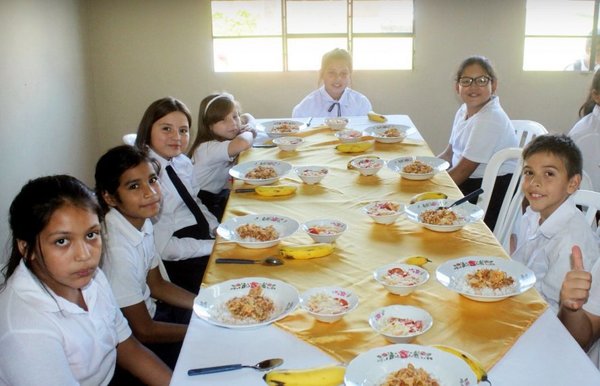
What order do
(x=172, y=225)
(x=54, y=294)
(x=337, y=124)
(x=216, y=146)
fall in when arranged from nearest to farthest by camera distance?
1. (x=54, y=294)
2. (x=172, y=225)
3. (x=216, y=146)
4. (x=337, y=124)

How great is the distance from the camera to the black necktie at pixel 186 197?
2.68m

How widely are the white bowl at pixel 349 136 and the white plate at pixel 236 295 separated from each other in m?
1.70

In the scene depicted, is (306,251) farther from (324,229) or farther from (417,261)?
(417,261)

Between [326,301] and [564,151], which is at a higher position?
[564,151]

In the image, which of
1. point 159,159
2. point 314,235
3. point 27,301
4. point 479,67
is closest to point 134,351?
point 27,301

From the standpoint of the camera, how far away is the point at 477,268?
1.75 metres

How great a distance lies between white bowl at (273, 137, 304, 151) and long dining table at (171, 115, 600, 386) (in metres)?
0.83

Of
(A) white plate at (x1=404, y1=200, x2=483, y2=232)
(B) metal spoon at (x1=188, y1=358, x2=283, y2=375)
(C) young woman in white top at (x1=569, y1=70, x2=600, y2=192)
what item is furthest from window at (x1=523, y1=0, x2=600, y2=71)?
(B) metal spoon at (x1=188, y1=358, x2=283, y2=375)

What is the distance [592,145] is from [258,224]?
6.01ft

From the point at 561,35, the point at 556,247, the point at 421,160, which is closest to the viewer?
the point at 556,247

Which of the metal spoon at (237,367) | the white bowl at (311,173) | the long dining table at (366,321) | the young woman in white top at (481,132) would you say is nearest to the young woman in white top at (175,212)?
the long dining table at (366,321)

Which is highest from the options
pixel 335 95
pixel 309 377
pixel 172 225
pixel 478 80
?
pixel 478 80

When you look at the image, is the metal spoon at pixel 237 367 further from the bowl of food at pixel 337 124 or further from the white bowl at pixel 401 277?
the bowl of food at pixel 337 124

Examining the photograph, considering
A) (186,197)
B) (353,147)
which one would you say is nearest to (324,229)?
(186,197)
